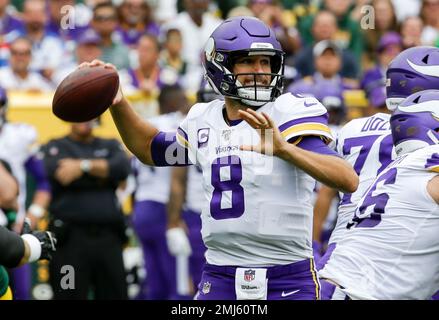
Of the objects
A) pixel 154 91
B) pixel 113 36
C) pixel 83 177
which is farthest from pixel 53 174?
pixel 113 36

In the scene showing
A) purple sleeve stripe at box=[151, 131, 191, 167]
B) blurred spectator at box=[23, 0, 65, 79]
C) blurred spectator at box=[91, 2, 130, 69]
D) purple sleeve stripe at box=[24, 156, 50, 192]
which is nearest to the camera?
purple sleeve stripe at box=[151, 131, 191, 167]

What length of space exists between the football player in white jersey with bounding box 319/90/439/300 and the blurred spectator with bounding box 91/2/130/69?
644cm

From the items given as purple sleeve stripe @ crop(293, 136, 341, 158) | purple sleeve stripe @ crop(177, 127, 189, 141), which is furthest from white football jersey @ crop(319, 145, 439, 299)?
purple sleeve stripe @ crop(177, 127, 189, 141)

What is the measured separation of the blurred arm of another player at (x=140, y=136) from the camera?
5789 mm

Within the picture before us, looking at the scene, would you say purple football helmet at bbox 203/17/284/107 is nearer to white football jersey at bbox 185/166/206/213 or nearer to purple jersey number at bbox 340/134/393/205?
purple jersey number at bbox 340/134/393/205

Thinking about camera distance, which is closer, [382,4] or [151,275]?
[151,275]

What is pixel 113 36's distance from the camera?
1198 centimetres

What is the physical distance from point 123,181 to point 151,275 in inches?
35.7

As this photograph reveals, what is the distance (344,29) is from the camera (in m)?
12.5

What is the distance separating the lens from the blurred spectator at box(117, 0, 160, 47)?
12.3 meters

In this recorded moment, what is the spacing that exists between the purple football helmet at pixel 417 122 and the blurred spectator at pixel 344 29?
7.08m

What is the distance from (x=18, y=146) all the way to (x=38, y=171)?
0.26m

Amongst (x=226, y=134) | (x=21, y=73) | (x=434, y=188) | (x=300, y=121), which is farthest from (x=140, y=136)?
(x=21, y=73)
